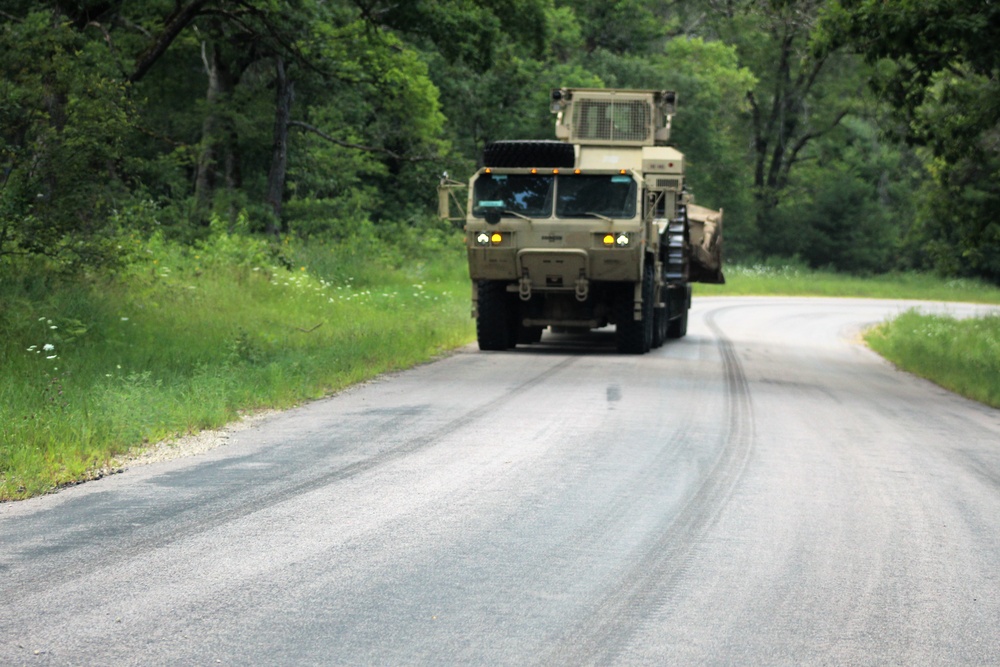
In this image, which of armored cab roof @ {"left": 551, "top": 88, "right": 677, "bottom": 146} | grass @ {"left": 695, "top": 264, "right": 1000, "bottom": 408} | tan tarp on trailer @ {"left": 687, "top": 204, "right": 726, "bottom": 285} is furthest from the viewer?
tan tarp on trailer @ {"left": 687, "top": 204, "right": 726, "bottom": 285}

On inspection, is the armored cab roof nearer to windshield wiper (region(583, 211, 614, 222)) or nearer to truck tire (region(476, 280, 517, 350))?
windshield wiper (region(583, 211, 614, 222))

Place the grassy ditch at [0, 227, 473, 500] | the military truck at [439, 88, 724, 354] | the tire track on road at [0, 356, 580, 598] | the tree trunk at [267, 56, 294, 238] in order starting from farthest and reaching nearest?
the tree trunk at [267, 56, 294, 238] < the military truck at [439, 88, 724, 354] < the grassy ditch at [0, 227, 473, 500] < the tire track on road at [0, 356, 580, 598]

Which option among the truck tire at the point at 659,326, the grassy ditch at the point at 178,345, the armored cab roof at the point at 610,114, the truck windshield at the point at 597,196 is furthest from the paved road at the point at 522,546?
the armored cab roof at the point at 610,114

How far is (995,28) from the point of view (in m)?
16.2

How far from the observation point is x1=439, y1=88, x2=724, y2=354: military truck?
18.4 meters

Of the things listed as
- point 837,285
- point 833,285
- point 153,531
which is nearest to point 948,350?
point 153,531

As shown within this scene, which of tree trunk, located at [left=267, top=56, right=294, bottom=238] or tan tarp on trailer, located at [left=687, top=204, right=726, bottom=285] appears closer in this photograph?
tan tarp on trailer, located at [left=687, top=204, right=726, bottom=285]

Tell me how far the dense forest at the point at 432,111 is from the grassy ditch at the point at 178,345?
904 mm

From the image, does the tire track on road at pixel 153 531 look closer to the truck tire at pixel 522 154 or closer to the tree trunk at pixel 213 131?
the truck tire at pixel 522 154

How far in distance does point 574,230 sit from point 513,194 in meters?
1.10

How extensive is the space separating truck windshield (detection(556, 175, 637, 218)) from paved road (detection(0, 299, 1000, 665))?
677cm

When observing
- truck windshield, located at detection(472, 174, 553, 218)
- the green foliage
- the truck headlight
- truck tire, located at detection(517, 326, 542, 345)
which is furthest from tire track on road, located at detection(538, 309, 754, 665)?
the green foliage

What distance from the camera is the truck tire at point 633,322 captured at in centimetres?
1916

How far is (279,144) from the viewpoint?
29.4 metres
